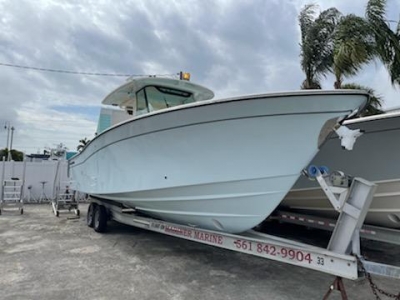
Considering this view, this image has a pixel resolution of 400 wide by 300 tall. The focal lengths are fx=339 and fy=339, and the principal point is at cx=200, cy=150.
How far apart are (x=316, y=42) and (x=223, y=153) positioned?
7521 mm

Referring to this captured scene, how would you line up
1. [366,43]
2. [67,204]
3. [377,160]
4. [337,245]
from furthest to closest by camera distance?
[67,204] → [366,43] → [377,160] → [337,245]

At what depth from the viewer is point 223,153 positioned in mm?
3637

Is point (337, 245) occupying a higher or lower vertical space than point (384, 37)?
lower

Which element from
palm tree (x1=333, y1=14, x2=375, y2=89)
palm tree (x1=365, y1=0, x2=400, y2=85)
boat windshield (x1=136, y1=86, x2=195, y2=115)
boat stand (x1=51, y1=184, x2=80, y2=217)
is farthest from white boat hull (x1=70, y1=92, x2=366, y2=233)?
palm tree (x1=365, y1=0, x2=400, y2=85)

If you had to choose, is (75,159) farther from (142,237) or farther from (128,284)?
(128,284)

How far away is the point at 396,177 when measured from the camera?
4.27m

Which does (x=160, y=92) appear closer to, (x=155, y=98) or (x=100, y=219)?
(x=155, y=98)

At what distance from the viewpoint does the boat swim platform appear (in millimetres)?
3598

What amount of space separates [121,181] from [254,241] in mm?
2232

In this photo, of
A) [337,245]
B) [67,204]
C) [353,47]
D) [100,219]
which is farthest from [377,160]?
[67,204]

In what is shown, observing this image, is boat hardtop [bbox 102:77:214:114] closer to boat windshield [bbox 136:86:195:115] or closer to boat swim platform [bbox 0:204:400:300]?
boat windshield [bbox 136:86:195:115]

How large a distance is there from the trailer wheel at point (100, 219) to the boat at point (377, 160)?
13.1 ft

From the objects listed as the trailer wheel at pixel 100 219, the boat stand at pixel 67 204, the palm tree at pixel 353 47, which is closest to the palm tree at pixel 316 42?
the palm tree at pixel 353 47

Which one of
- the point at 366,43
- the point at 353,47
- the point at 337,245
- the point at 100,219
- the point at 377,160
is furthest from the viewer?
the point at 366,43
